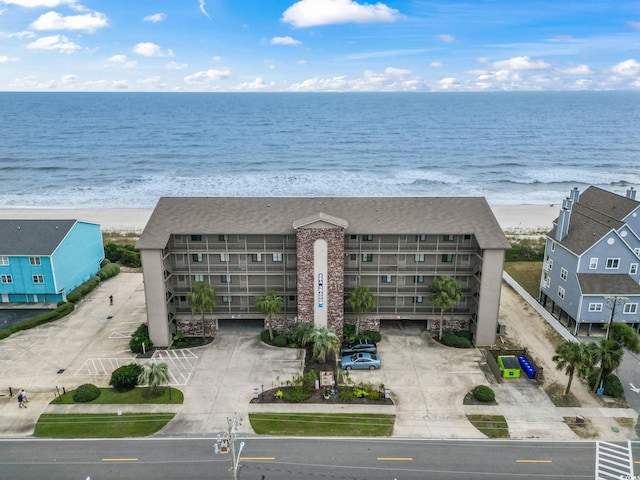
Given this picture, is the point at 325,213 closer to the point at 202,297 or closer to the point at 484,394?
the point at 202,297

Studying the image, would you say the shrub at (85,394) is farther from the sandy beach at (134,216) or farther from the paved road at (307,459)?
the sandy beach at (134,216)

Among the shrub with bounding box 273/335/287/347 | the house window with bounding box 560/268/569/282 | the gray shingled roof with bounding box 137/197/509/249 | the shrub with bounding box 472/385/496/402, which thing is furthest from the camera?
the house window with bounding box 560/268/569/282

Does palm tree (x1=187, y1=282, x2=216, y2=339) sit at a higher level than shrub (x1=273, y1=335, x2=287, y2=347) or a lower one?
higher

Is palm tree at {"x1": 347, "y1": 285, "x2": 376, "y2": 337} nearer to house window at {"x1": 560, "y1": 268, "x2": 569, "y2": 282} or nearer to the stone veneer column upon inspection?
the stone veneer column

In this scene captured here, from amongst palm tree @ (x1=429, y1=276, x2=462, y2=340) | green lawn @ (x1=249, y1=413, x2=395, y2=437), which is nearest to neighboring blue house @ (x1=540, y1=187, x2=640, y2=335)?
palm tree @ (x1=429, y1=276, x2=462, y2=340)

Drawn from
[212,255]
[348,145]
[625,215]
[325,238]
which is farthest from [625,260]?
[348,145]

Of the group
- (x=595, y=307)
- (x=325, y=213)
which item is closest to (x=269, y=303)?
(x=325, y=213)
